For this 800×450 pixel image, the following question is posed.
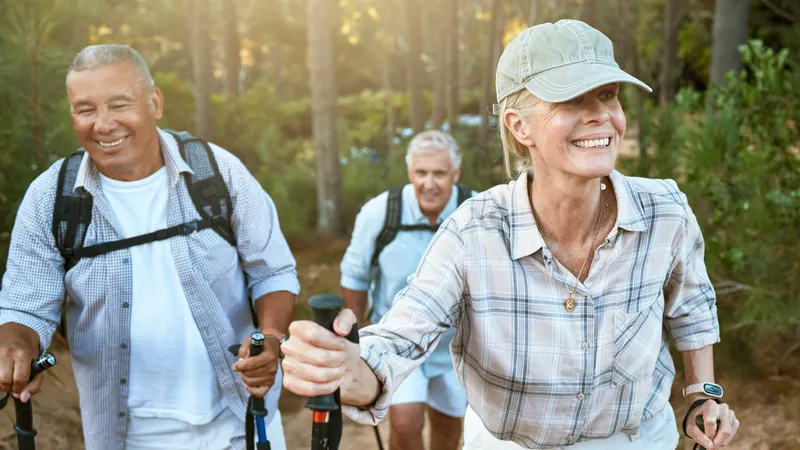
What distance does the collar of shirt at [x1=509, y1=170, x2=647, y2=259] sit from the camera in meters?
2.21

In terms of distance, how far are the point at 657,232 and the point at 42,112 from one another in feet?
15.0

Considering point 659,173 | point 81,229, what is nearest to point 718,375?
point 659,173

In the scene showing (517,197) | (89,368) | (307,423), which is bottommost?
(307,423)

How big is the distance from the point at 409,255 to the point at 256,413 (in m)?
1.86

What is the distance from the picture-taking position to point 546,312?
2.20m

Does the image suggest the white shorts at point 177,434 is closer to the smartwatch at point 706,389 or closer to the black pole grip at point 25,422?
the black pole grip at point 25,422

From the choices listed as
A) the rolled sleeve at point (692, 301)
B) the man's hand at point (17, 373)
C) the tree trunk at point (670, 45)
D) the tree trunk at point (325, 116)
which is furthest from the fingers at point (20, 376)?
the tree trunk at point (670, 45)

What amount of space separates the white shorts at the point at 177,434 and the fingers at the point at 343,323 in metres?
1.63

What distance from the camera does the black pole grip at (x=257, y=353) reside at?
2.67 metres

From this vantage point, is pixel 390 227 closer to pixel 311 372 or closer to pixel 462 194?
pixel 462 194

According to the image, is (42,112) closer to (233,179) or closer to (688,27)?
(233,179)

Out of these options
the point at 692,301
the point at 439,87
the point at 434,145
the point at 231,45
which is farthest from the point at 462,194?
the point at 231,45

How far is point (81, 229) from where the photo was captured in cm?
296

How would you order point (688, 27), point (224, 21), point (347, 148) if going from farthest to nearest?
point (688, 27) → point (224, 21) → point (347, 148)
